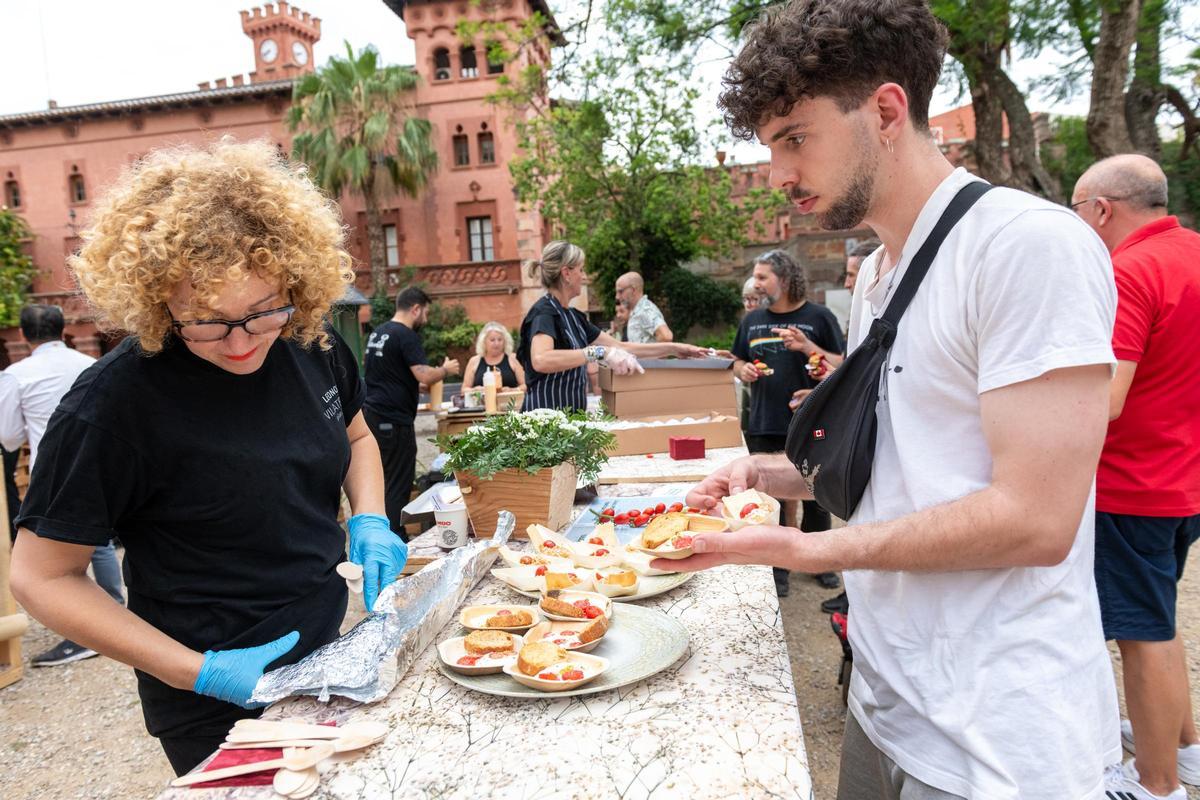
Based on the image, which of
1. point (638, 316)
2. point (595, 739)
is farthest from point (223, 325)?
point (638, 316)

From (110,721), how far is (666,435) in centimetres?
315

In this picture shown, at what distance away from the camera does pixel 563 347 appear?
4.14 m

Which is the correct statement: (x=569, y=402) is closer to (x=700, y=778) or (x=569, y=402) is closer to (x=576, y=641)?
(x=576, y=641)

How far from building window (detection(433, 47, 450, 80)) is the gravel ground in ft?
76.1

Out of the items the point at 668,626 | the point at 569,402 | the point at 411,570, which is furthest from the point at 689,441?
the point at 668,626

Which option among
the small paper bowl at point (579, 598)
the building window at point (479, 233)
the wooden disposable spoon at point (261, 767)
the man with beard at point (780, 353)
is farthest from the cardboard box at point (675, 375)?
the building window at point (479, 233)

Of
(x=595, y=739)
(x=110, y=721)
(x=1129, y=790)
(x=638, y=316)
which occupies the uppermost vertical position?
(x=638, y=316)

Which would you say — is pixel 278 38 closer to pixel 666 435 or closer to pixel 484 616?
pixel 666 435

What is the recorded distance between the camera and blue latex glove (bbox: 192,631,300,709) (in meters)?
1.40

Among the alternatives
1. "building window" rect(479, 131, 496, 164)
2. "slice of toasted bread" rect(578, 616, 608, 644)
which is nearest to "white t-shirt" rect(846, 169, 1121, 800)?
"slice of toasted bread" rect(578, 616, 608, 644)

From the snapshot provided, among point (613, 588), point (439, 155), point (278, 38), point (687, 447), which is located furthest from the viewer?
point (278, 38)

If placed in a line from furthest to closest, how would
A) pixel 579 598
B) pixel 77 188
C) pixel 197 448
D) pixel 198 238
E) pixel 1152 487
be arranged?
pixel 77 188, pixel 1152 487, pixel 579 598, pixel 197 448, pixel 198 238

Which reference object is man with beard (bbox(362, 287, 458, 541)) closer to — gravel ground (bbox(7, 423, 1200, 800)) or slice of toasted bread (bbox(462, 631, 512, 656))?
gravel ground (bbox(7, 423, 1200, 800))

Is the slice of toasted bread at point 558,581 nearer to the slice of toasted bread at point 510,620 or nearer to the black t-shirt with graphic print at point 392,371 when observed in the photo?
the slice of toasted bread at point 510,620
